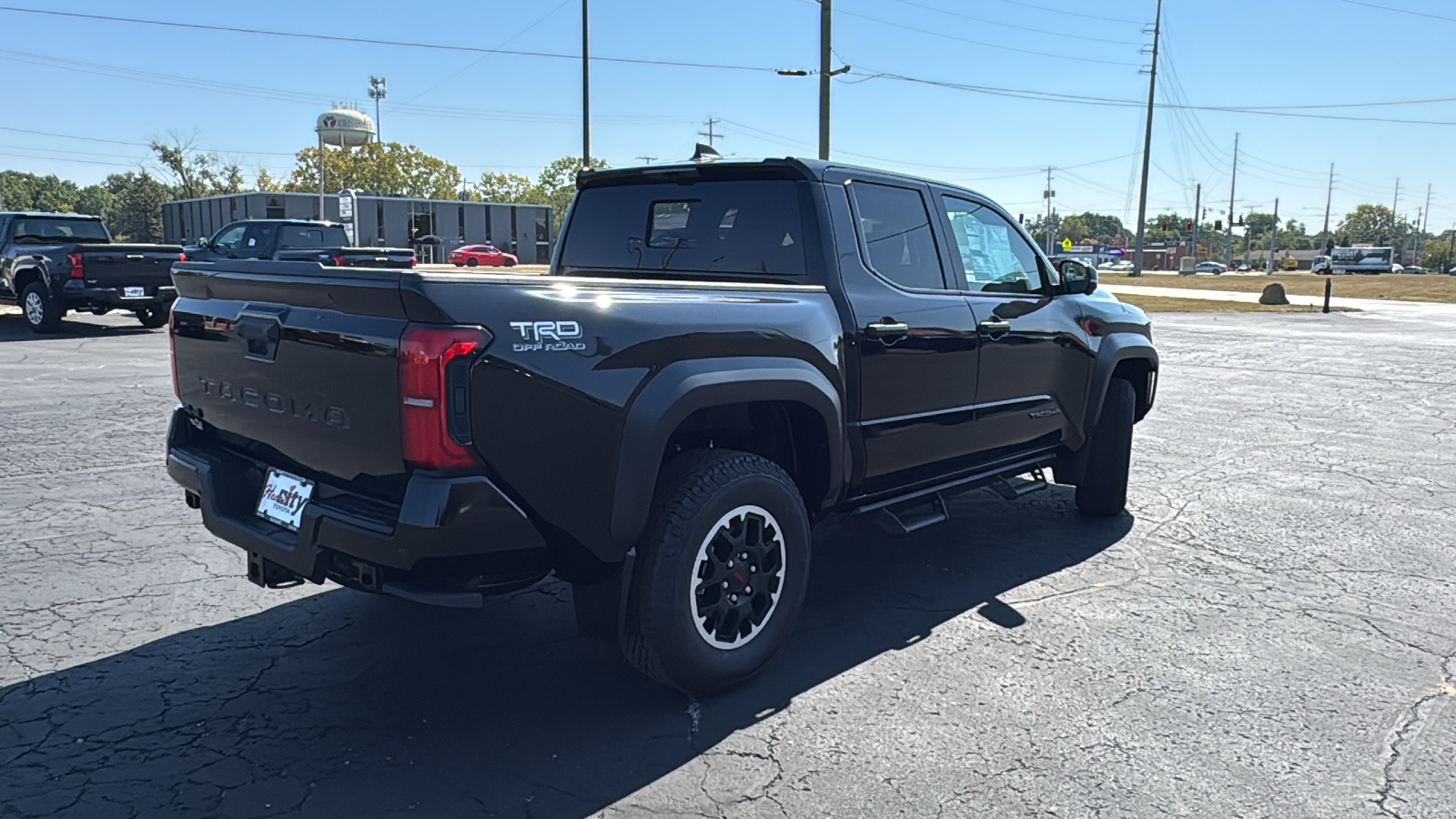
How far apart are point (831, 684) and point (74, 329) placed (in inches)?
664

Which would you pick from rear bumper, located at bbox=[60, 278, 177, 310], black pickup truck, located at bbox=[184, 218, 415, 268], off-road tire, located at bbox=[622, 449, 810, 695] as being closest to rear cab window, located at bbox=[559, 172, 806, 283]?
off-road tire, located at bbox=[622, 449, 810, 695]

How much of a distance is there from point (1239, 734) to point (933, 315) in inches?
79.5

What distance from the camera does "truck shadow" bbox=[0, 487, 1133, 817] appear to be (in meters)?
2.90

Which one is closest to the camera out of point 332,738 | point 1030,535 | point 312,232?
point 332,738

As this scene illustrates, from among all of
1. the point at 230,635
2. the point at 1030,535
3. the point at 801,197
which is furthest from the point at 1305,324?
the point at 230,635

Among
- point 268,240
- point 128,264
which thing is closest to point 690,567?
point 128,264

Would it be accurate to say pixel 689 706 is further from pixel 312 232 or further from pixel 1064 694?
pixel 312 232

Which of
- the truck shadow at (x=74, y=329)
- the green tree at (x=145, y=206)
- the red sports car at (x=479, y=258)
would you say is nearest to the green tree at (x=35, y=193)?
the green tree at (x=145, y=206)

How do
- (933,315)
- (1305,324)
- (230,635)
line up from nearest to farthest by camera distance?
1. (230,635)
2. (933,315)
3. (1305,324)

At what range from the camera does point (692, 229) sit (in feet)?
14.7

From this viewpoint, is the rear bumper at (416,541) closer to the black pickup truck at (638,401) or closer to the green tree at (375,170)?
the black pickup truck at (638,401)

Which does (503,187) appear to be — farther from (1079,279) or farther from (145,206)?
(1079,279)

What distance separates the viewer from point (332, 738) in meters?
3.21

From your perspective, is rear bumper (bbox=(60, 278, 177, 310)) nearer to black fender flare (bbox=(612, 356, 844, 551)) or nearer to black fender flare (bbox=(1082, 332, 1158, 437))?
black fender flare (bbox=(1082, 332, 1158, 437))
